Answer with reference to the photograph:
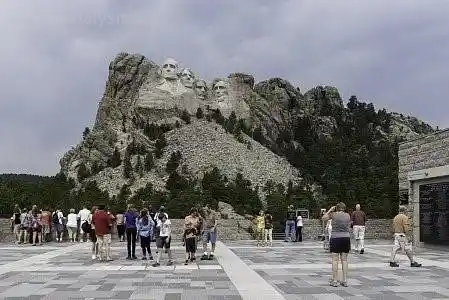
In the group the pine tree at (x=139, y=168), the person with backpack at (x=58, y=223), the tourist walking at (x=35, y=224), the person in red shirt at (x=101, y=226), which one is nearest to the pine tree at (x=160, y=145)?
the pine tree at (x=139, y=168)

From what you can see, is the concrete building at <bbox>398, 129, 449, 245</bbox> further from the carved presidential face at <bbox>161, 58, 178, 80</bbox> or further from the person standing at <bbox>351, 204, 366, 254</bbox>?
the carved presidential face at <bbox>161, 58, 178, 80</bbox>

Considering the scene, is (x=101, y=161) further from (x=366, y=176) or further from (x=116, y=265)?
(x=116, y=265)

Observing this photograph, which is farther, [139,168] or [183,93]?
[183,93]

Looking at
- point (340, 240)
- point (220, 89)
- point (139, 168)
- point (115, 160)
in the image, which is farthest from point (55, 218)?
point (220, 89)

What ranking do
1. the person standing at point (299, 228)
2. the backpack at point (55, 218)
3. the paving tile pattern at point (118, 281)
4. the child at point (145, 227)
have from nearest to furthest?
1. the paving tile pattern at point (118, 281)
2. the child at point (145, 227)
3. the backpack at point (55, 218)
4. the person standing at point (299, 228)

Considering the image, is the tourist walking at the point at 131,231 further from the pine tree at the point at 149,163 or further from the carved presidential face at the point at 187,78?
the carved presidential face at the point at 187,78

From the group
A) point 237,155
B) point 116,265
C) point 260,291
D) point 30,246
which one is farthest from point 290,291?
point 237,155

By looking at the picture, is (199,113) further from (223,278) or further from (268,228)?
(223,278)
